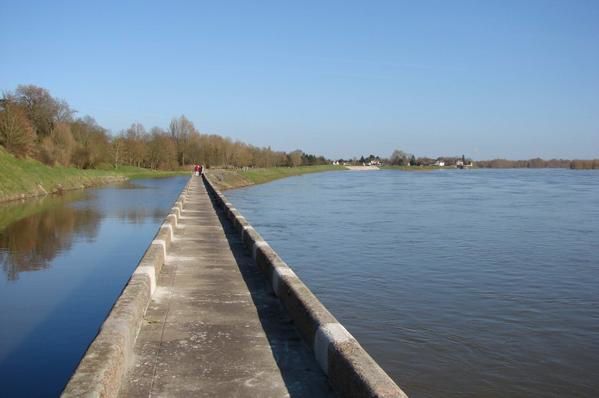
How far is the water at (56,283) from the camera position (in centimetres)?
812

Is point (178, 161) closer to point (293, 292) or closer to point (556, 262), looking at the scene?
point (556, 262)

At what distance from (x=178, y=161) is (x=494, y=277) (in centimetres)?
9671

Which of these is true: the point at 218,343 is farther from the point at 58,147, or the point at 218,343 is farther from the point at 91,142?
the point at 91,142

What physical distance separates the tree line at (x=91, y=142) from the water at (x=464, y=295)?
35.0 metres

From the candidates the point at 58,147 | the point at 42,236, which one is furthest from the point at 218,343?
the point at 58,147

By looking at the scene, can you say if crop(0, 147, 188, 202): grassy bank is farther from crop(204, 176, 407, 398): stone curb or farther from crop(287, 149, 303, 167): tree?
crop(287, 149, 303, 167): tree

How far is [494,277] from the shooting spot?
15.0m

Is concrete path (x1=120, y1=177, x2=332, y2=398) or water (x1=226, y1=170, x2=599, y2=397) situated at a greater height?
concrete path (x1=120, y1=177, x2=332, y2=398)

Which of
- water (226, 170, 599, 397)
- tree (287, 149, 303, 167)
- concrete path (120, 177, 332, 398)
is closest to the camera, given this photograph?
concrete path (120, 177, 332, 398)

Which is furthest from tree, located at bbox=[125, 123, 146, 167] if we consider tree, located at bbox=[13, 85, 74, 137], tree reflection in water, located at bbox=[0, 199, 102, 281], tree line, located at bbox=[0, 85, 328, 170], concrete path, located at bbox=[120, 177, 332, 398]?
concrete path, located at bbox=[120, 177, 332, 398]

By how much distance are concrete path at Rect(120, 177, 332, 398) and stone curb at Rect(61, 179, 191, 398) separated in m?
0.17

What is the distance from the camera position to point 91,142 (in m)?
73.4

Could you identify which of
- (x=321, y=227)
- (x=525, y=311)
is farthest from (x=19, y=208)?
(x=525, y=311)

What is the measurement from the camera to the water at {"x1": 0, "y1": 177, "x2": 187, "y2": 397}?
8.12 m
